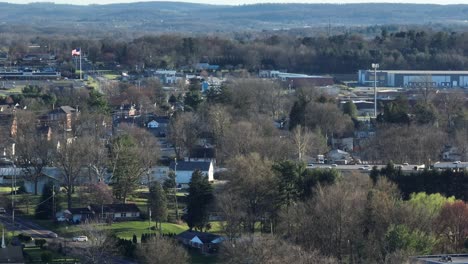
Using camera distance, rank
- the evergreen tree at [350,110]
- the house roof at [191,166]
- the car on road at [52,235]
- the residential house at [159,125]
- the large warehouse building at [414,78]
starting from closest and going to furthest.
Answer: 1. the car on road at [52,235]
2. the house roof at [191,166]
3. the residential house at [159,125]
4. the evergreen tree at [350,110]
5. the large warehouse building at [414,78]

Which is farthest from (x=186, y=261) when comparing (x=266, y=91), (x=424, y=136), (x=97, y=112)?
(x=266, y=91)

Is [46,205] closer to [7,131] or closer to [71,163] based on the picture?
[71,163]

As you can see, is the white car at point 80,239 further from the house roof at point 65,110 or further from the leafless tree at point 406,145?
the house roof at point 65,110

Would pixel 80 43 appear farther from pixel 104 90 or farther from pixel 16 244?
pixel 16 244

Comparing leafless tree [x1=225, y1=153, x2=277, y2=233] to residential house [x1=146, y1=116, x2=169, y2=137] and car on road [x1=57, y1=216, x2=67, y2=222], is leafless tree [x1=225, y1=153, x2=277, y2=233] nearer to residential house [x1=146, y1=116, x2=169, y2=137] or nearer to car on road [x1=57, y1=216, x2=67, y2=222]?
car on road [x1=57, y1=216, x2=67, y2=222]

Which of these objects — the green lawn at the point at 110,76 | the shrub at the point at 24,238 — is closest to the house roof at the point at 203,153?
the shrub at the point at 24,238

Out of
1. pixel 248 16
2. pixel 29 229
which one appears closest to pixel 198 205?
pixel 29 229

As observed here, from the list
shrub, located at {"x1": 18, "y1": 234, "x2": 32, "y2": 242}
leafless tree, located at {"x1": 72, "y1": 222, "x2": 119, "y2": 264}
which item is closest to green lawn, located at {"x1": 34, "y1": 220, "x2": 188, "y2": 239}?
shrub, located at {"x1": 18, "y1": 234, "x2": 32, "y2": 242}
